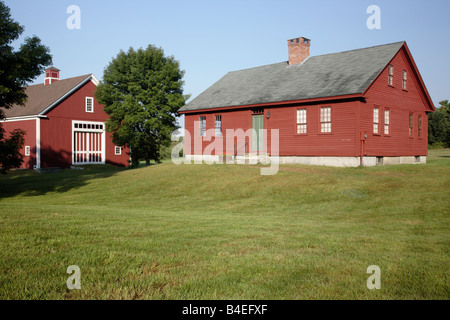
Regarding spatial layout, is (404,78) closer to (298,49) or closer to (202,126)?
(298,49)

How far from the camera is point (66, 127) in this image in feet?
111

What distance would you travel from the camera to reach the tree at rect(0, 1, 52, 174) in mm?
15266

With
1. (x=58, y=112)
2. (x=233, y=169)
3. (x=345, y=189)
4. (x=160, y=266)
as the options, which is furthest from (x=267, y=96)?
(x=160, y=266)

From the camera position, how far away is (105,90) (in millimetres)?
34469

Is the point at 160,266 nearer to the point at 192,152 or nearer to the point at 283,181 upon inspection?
the point at 283,181

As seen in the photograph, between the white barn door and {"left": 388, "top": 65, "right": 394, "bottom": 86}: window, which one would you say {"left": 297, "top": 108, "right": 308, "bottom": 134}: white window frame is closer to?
{"left": 388, "top": 65, "right": 394, "bottom": 86}: window

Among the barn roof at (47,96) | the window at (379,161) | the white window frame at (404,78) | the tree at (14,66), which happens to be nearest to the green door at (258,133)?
the window at (379,161)

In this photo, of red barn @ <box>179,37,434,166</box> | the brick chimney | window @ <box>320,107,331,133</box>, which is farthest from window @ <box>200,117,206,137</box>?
window @ <box>320,107,331,133</box>

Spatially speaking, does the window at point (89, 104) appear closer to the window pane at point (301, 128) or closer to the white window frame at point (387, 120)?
the window pane at point (301, 128)

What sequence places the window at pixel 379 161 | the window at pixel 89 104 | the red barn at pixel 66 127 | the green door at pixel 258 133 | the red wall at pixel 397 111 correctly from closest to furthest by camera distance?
the red wall at pixel 397 111 → the window at pixel 379 161 → the green door at pixel 258 133 → the red barn at pixel 66 127 → the window at pixel 89 104

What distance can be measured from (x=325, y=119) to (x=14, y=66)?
53.6 feet

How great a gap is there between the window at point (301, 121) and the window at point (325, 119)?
116cm

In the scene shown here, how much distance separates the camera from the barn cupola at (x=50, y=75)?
40.3m

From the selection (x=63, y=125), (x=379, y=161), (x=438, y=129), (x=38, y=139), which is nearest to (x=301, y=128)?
(x=379, y=161)
